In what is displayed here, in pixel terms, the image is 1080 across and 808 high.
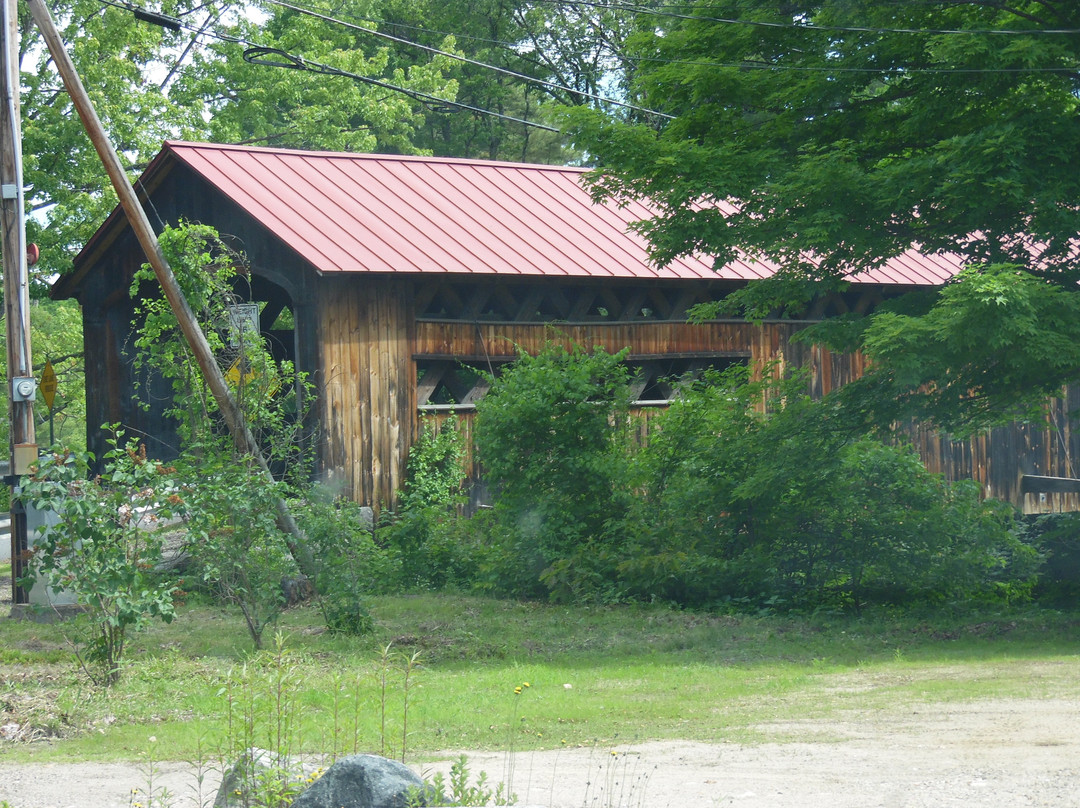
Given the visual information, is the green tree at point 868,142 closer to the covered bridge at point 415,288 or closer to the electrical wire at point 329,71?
the covered bridge at point 415,288

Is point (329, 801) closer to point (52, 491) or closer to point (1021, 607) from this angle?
point (52, 491)

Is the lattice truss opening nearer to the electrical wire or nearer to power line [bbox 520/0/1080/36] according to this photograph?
the electrical wire

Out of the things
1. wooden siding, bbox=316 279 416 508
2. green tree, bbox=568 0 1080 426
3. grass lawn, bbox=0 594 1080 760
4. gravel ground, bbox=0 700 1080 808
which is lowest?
grass lawn, bbox=0 594 1080 760

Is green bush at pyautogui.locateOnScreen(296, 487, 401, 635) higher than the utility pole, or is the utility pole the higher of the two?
the utility pole

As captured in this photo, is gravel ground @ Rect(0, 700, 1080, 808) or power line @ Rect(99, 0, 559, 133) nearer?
gravel ground @ Rect(0, 700, 1080, 808)

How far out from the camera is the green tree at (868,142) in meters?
9.59

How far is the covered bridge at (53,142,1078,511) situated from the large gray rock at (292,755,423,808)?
956cm

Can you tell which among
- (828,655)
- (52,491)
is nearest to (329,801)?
(52,491)

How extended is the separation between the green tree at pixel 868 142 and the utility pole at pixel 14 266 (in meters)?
5.94

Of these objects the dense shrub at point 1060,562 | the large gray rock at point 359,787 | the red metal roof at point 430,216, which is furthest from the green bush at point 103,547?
the dense shrub at point 1060,562

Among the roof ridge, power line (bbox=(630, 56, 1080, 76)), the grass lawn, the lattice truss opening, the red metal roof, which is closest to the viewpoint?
the grass lawn

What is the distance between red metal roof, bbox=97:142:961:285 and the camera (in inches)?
609

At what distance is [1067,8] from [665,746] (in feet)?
24.8

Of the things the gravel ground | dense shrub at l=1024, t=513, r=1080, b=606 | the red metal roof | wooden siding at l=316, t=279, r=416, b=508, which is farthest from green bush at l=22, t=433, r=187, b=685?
dense shrub at l=1024, t=513, r=1080, b=606
